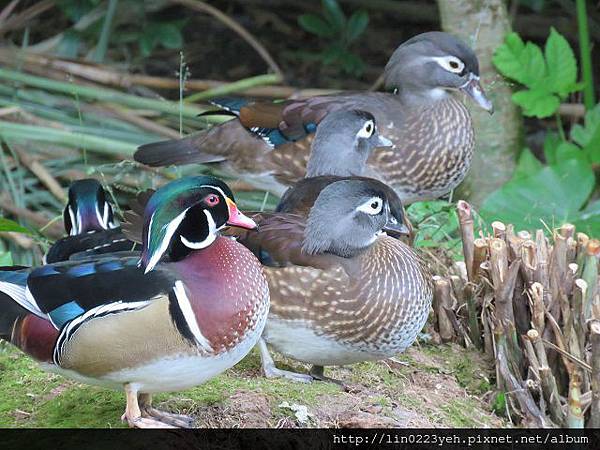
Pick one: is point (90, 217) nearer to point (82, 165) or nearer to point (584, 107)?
point (82, 165)

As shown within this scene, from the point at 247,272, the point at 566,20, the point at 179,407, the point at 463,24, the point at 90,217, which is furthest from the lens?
the point at 566,20

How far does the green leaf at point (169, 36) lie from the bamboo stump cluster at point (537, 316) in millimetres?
2681

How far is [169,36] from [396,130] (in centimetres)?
207

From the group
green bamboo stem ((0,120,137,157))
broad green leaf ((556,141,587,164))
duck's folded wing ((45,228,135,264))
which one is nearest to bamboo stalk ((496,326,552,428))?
duck's folded wing ((45,228,135,264))

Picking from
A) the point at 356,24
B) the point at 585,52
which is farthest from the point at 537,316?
the point at 356,24

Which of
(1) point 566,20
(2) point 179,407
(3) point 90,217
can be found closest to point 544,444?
(2) point 179,407

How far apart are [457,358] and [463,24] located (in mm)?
1833

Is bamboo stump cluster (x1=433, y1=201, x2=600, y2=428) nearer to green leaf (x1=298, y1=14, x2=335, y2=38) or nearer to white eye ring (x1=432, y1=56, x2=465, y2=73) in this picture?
white eye ring (x1=432, y1=56, x2=465, y2=73)

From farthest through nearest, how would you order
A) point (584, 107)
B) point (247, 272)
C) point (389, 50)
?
A: point (389, 50) < point (584, 107) < point (247, 272)

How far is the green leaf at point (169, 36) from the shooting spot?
5.74 m

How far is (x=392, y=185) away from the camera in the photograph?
401 cm

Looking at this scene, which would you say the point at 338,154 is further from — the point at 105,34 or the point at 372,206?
the point at 105,34

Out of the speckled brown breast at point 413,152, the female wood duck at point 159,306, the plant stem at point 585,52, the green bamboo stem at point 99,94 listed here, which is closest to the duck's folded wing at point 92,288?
the female wood duck at point 159,306

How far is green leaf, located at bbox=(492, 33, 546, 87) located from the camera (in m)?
4.72
